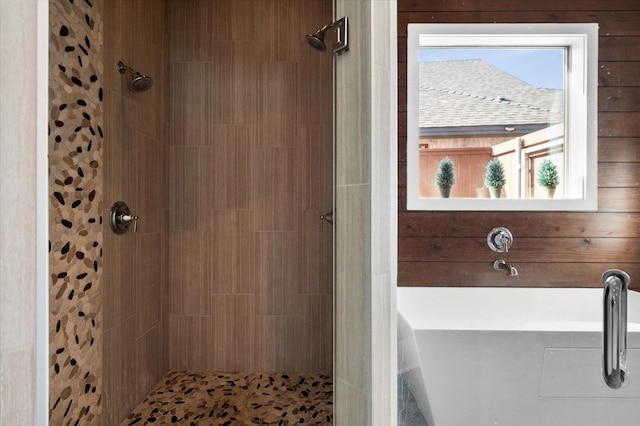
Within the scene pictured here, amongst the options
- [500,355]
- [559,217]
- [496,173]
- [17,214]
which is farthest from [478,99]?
[17,214]

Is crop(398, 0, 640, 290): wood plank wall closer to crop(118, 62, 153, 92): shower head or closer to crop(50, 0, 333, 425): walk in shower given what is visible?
crop(50, 0, 333, 425): walk in shower

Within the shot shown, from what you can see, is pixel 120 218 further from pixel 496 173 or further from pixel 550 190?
pixel 550 190

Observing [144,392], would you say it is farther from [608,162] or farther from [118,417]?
[608,162]

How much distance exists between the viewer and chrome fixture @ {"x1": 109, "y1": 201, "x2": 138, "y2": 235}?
1.63 meters

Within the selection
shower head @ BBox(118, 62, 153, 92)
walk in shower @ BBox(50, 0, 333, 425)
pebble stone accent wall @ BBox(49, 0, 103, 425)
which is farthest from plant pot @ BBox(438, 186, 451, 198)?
shower head @ BBox(118, 62, 153, 92)

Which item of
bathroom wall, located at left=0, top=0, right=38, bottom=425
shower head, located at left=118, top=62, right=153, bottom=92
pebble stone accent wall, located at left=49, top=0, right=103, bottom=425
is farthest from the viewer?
shower head, located at left=118, top=62, right=153, bottom=92

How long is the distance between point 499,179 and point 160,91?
1.86m

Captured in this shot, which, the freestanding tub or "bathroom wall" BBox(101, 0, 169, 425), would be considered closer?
the freestanding tub

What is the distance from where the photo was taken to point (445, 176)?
1.00 meters

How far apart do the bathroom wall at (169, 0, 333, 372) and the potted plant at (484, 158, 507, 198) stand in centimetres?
130

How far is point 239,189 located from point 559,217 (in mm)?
1648

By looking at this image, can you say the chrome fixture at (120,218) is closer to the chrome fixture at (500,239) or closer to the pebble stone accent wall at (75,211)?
the pebble stone accent wall at (75,211)

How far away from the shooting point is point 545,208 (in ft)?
3.26

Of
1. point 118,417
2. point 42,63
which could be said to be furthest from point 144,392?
point 42,63
